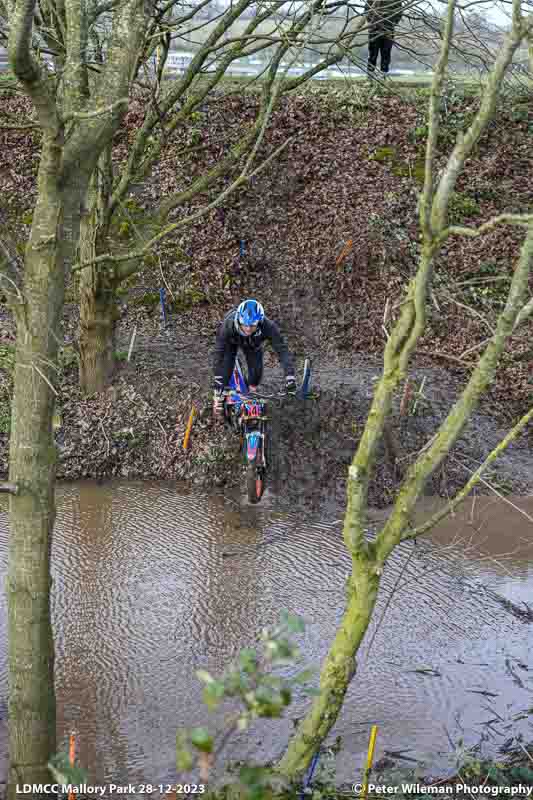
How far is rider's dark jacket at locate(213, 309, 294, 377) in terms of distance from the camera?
925cm

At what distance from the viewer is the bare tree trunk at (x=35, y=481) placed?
446 centimetres

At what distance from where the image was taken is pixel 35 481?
4621 mm

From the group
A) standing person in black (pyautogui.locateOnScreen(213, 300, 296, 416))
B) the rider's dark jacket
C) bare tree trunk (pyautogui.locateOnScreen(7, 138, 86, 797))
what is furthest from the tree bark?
the rider's dark jacket

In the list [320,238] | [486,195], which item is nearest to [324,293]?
[320,238]

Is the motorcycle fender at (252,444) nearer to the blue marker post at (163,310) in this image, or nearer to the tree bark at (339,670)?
the blue marker post at (163,310)

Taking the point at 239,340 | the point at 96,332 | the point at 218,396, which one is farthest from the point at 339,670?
the point at 96,332

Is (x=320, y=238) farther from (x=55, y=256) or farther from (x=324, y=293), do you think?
(x=55, y=256)

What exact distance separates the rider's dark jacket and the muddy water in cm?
168

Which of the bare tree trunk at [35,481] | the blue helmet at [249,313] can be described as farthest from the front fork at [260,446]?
the bare tree trunk at [35,481]

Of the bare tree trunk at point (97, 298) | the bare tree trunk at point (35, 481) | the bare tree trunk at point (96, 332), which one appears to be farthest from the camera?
the bare tree trunk at point (96, 332)

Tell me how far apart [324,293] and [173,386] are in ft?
13.4

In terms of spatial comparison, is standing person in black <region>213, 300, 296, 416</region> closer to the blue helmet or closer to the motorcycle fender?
the blue helmet

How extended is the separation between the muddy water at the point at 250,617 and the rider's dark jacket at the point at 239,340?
1.68 metres

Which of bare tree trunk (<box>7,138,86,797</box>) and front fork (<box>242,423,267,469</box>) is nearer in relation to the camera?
bare tree trunk (<box>7,138,86,797</box>)
